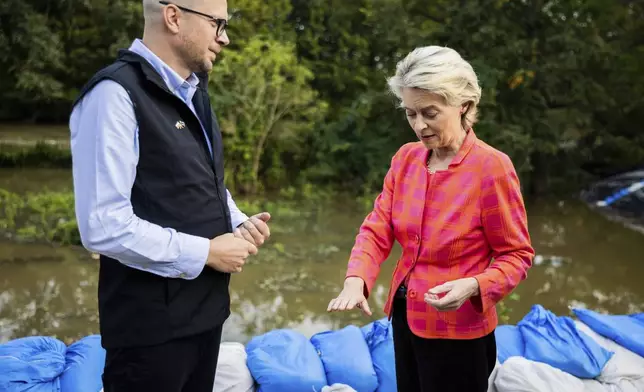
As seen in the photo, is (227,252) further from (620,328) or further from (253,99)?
(253,99)

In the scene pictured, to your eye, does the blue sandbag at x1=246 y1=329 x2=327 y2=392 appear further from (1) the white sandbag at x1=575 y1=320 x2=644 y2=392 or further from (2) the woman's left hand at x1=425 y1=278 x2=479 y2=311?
(2) the woman's left hand at x1=425 y1=278 x2=479 y2=311

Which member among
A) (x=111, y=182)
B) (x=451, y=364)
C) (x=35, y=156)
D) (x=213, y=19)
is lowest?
(x=35, y=156)

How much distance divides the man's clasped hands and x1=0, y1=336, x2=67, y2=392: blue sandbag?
119cm

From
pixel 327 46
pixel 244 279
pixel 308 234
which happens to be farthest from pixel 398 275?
pixel 327 46

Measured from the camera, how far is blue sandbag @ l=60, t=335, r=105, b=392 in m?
2.21

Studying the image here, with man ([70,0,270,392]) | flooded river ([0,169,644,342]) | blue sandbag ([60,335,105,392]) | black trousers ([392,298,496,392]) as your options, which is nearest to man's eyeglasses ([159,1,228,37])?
man ([70,0,270,392])

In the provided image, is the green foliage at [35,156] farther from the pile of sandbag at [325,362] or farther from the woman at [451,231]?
the woman at [451,231]

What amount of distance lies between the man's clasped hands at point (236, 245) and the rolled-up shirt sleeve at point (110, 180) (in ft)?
0.34

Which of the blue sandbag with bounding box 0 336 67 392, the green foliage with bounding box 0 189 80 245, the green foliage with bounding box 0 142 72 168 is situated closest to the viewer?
the blue sandbag with bounding box 0 336 67 392

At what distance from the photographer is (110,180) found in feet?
3.79

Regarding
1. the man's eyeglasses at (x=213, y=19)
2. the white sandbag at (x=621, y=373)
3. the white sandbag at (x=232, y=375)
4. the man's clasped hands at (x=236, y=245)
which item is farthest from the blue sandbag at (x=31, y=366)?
the white sandbag at (x=621, y=373)

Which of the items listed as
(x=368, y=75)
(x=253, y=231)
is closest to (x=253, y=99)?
(x=368, y=75)

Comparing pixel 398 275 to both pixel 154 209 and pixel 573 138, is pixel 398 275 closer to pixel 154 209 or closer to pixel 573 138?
pixel 154 209

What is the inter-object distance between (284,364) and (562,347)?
1078mm
